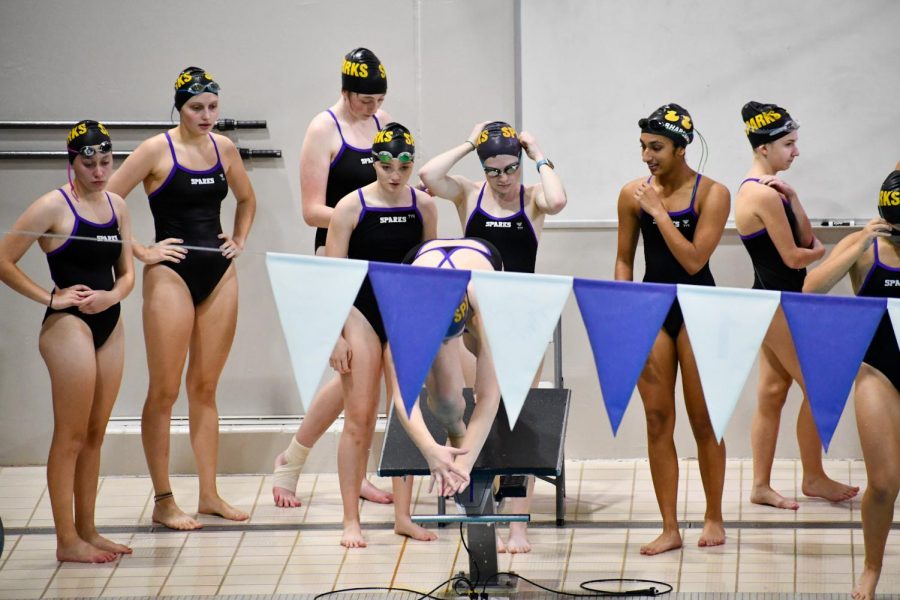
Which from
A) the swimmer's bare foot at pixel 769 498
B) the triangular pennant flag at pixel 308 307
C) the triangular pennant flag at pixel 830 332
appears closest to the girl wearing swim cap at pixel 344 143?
the triangular pennant flag at pixel 308 307

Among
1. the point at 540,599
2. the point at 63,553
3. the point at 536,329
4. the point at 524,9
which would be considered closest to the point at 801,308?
the point at 536,329

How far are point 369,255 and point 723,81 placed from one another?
7.55 feet

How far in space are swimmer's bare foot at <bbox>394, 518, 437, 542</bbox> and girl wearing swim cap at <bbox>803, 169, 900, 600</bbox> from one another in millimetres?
1977

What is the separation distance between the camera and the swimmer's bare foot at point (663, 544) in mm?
6422

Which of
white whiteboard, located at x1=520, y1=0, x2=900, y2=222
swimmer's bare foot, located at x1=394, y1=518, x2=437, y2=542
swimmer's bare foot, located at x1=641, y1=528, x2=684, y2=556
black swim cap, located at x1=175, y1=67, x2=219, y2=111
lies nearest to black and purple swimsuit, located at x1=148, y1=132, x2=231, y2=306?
black swim cap, located at x1=175, y1=67, x2=219, y2=111

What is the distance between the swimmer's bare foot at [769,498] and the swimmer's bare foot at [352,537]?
198cm

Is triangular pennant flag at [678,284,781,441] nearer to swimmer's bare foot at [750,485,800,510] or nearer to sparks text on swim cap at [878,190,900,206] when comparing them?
sparks text on swim cap at [878,190,900,206]

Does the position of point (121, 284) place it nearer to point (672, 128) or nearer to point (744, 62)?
point (672, 128)

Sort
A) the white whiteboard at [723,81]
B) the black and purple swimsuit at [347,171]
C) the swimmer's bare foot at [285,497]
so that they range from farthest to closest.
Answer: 1. the white whiteboard at [723,81]
2. the swimmer's bare foot at [285,497]
3. the black and purple swimsuit at [347,171]

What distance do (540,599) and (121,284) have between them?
233cm

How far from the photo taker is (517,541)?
6520 mm

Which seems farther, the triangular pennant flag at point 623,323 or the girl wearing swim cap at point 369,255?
the girl wearing swim cap at point 369,255

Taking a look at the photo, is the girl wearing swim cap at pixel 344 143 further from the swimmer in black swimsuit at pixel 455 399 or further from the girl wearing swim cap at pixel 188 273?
the swimmer in black swimsuit at pixel 455 399

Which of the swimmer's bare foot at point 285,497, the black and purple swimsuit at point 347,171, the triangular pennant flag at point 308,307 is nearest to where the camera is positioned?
the triangular pennant flag at point 308,307
